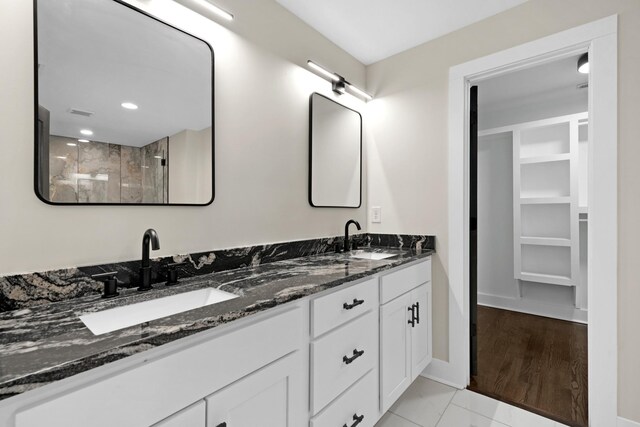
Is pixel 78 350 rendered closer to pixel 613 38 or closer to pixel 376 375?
pixel 376 375

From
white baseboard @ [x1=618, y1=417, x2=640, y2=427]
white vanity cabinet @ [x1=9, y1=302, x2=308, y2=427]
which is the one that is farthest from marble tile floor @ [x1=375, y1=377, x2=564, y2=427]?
white vanity cabinet @ [x1=9, y1=302, x2=308, y2=427]

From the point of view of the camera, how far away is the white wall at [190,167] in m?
1.33

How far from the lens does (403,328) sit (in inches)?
68.8

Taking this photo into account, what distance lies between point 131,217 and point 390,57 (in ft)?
7.23

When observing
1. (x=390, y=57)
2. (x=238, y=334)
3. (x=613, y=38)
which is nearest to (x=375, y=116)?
(x=390, y=57)

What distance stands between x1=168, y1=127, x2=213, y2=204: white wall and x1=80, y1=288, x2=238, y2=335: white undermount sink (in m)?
0.43

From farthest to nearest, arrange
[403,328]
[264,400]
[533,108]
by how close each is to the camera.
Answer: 1. [533,108]
2. [403,328]
3. [264,400]

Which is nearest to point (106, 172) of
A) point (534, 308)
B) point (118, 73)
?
point (118, 73)

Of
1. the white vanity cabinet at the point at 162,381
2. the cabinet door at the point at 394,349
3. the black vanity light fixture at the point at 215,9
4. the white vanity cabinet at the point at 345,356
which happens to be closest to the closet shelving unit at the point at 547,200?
the cabinet door at the point at 394,349

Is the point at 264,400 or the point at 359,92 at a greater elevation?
the point at 359,92

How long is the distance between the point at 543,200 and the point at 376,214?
6.51 ft

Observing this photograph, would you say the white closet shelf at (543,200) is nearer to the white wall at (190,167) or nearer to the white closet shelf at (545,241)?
the white closet shelf at (545,241)

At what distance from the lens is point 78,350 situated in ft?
2.07

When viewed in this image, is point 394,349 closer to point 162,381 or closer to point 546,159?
point 162,381
